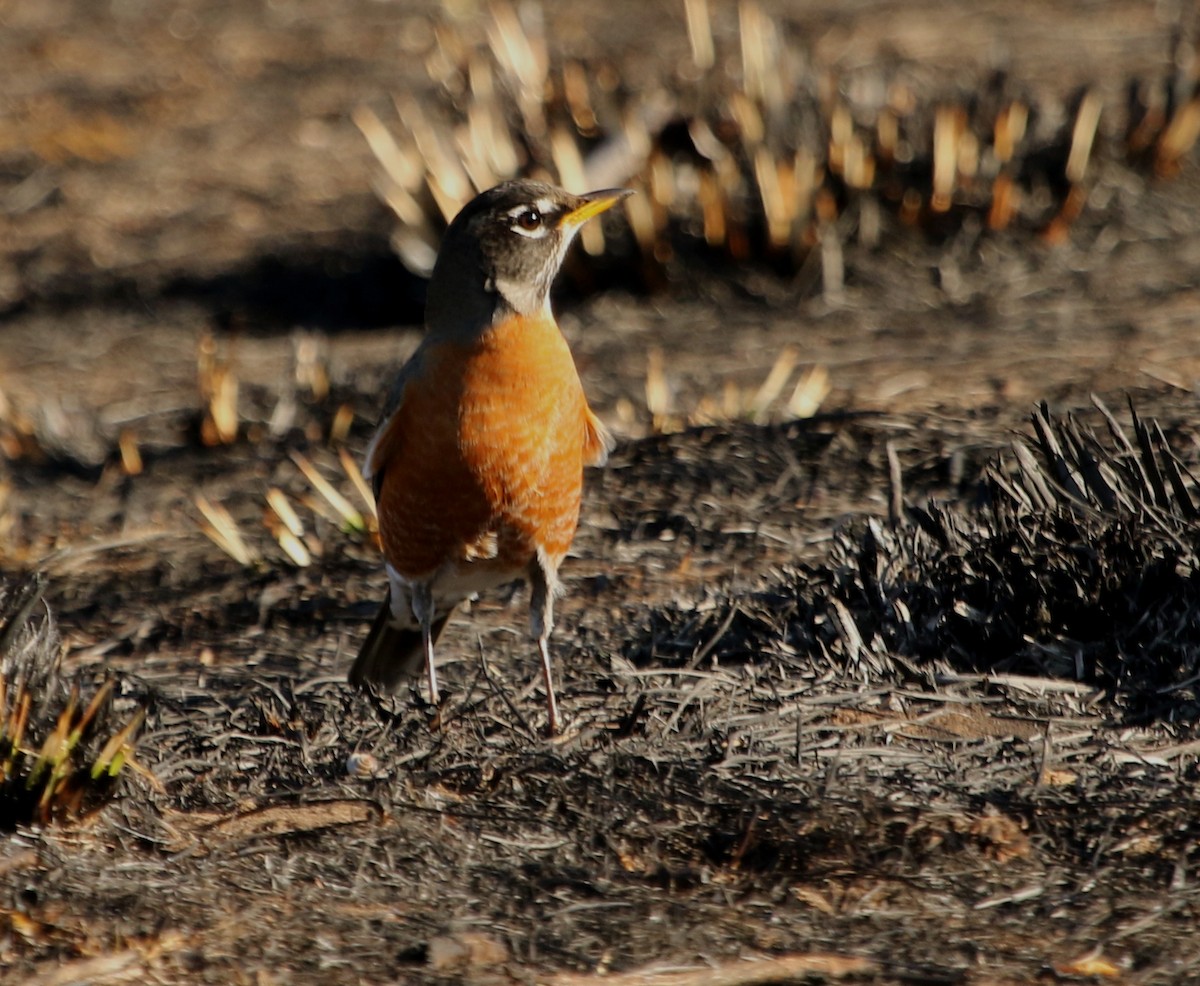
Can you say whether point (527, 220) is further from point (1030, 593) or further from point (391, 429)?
point (1030, 593)

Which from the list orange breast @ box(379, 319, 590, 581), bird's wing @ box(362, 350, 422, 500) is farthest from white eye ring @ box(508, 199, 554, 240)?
bird's wing @ box(362, 350, 422, 500)

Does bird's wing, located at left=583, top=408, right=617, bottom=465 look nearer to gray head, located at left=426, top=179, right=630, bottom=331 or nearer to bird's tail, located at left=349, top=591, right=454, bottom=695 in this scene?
gray head, located at left=426, top=179, right=630, bottom=331

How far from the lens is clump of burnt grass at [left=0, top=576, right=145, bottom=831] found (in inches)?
139

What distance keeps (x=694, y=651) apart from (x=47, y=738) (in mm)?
1722

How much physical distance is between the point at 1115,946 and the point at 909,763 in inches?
30.9

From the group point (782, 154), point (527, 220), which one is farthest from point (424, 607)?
point (782, 154)

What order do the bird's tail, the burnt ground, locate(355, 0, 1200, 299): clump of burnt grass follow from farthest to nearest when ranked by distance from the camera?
locate(355, 0, 1200, 299): clump of burnt grass
the bird's tail
the burnt ground

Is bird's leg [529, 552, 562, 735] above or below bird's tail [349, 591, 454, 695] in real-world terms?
above

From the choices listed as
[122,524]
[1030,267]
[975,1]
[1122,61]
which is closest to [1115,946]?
[122,524]

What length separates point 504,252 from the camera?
4777 millimetres

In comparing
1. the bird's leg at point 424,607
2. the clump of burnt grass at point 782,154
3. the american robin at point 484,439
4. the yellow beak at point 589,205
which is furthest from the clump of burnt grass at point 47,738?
the clump of burnt grass at point 782,154

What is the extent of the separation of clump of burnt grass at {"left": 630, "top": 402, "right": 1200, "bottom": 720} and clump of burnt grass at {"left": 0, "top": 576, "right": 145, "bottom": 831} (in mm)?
1555

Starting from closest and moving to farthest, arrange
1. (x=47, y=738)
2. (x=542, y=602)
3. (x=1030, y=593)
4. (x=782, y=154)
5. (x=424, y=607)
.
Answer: (x=47, y=738)
(x=1030, y=593)
(x=542, y=602)
(x=424, y=607)
(x=782, y=154)

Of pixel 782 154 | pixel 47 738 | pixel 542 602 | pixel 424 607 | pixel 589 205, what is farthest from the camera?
pixel 782 154
